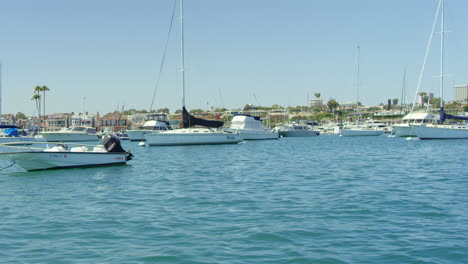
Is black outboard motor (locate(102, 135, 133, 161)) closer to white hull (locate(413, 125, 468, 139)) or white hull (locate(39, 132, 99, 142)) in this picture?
white hull (locate(413, 125, 468, 139))

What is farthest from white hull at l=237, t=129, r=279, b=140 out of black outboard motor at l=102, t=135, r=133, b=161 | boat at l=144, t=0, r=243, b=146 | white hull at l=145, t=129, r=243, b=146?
black outboard motor at l=102, t=135, r=133, b=161

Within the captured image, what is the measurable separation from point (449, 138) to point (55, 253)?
61.2 metres

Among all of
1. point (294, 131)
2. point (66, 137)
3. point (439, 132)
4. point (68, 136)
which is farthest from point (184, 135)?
point (294, 131)

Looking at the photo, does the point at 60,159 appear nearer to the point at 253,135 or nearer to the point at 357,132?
the point at 253,135

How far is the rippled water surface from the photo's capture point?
9164 mm

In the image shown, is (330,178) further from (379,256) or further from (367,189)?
(379,256)

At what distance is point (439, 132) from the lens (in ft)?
195

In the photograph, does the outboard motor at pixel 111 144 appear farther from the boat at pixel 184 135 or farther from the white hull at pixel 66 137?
the white hull at pixel 66 137

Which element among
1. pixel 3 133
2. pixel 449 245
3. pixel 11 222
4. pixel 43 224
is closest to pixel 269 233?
pixel 449 245

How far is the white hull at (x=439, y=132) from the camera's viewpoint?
59.0 m

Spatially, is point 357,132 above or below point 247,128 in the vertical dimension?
below

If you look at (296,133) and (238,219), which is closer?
(238,219)

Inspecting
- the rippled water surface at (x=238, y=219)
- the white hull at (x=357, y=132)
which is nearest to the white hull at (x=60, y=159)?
the rippled water surface at (x=238, y=219)

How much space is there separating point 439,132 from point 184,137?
34.9 m
